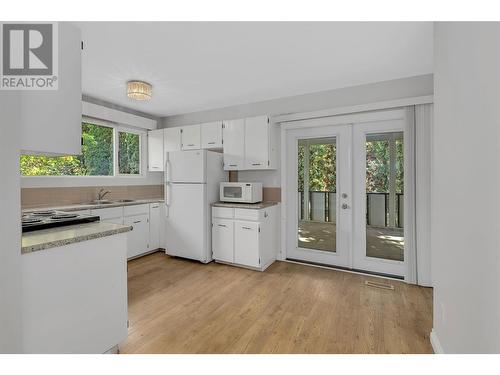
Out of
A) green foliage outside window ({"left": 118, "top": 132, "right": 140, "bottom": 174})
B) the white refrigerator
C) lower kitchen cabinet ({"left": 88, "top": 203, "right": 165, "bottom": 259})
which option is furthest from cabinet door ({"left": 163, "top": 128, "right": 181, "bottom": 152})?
lower kitchen cabinet ({"left": 88, "top": 203, "right": 165, "bottom": 259})

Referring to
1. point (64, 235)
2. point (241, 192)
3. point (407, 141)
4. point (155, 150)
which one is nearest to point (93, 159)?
point (155, 150)

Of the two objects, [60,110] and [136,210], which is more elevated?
[60,110]

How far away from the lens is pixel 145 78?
3.00 m

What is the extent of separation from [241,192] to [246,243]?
727 mm

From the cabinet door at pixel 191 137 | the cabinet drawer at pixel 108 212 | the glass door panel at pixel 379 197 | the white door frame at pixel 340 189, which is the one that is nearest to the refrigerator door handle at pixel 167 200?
the cabinet drawer at pixel 108 212

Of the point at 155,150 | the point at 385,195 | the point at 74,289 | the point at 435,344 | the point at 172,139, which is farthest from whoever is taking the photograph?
the point at 155,150

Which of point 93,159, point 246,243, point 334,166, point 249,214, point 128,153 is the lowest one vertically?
point 246,243

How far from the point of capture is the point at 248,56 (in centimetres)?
250

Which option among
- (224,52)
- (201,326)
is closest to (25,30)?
(224,52)

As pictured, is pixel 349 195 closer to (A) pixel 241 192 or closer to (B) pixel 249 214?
(B) pixel 249 214

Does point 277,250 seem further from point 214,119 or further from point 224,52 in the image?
point 224,52

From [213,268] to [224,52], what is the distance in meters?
2.69

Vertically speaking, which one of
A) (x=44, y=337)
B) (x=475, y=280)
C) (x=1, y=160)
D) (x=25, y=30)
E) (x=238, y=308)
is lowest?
(x=238, y=308)

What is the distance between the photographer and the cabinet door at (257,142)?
11.6ft
